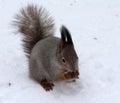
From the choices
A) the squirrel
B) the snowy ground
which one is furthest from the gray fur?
the snowy ground

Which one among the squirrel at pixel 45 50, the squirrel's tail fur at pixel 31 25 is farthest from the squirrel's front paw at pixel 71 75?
the squirrel's tail fur at pixel 31 25

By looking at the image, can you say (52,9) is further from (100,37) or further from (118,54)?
(118,54)

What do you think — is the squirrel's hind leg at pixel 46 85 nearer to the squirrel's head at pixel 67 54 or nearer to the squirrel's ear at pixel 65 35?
the squirrel's head at pixel 67 54

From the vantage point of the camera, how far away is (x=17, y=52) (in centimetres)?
464

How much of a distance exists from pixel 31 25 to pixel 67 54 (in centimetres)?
81

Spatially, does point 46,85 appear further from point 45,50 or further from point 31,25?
point 31,25

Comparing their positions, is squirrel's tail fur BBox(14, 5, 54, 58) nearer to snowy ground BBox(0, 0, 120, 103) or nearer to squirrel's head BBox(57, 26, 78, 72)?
snowy ground BBox(0, 0, 120, 103)

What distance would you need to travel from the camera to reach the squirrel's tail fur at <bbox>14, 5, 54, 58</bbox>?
4.22 metres

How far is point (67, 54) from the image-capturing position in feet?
11.9

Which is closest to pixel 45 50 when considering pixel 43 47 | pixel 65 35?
pixel 43 47

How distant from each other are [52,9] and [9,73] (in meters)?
2.39

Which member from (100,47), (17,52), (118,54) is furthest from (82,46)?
(17,52)

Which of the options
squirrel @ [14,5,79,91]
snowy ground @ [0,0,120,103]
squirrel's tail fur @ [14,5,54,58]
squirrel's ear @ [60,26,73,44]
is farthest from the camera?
squirrel's tail fur @ [14,5,54,58]

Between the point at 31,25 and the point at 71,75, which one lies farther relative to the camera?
the point at 31,25
